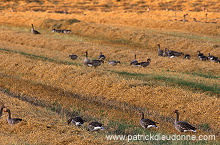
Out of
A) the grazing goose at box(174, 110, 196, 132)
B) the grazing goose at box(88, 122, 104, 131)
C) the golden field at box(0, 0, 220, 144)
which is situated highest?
the grazing goose at box(88, 122, 104, 131)

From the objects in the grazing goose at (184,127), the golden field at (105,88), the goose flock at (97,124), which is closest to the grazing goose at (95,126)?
the goose flock at (97,124)

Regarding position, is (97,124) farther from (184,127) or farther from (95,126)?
(184,127)

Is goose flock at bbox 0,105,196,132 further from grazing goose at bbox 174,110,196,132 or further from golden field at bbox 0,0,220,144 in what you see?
golden field at bbox 0,0,220,144

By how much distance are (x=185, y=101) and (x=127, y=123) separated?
3786mm

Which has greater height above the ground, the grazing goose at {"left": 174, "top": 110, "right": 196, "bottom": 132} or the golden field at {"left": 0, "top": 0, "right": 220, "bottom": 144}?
the grazing goose at {"left": 174, "top": 110, "right": 196, "bottom": 132}

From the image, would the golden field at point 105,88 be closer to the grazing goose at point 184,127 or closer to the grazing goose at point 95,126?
the grazing goose at point 95,126

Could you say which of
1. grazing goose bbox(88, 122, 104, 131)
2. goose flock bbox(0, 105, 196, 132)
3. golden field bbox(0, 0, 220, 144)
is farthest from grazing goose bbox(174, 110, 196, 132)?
grazing goose bbox(88, 122, 104, 131)

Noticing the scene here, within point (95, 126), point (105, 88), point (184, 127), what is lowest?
point (105, 88)

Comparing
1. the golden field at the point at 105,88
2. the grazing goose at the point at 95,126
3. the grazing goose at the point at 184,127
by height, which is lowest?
the golden field at the point at 105,88

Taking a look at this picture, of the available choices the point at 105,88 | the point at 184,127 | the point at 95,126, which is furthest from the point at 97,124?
the point at 105,88

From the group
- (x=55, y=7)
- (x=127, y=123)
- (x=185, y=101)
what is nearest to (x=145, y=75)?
(x=185, y=101)

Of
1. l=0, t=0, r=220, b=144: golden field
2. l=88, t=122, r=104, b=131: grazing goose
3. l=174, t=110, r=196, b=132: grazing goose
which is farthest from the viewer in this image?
l=0, t=0, r=220, b=144: golden field

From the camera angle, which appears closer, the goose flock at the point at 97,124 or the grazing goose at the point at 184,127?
the goose flock at the point at 97,124

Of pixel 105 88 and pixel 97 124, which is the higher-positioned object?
pixel 97 124
